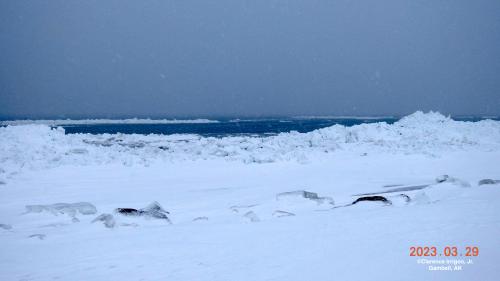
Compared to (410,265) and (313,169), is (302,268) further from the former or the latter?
(313,169)

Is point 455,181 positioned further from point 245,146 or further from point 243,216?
point 245,146

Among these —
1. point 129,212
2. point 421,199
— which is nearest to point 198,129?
point 129,212

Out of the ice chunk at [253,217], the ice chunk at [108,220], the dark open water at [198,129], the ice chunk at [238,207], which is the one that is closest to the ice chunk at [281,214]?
the ice chunk at [253,217]

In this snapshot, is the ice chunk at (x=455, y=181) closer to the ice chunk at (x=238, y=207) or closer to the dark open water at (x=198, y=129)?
the ice chunk at (x=238, y=207)

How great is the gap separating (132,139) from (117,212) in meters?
17.1

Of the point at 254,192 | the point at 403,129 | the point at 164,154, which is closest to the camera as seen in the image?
the point at 254,192

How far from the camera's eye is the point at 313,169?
10.9 metres

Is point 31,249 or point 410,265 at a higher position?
point 410,265

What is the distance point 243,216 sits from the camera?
5.62 metres

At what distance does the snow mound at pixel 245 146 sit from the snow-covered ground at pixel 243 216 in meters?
0.14

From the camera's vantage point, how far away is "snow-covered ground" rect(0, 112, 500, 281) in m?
3.46

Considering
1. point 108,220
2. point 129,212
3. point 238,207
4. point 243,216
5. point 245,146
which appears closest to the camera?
point 108,220

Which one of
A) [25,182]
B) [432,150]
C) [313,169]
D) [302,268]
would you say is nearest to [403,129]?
[432,150]

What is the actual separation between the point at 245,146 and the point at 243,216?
11.5 m
